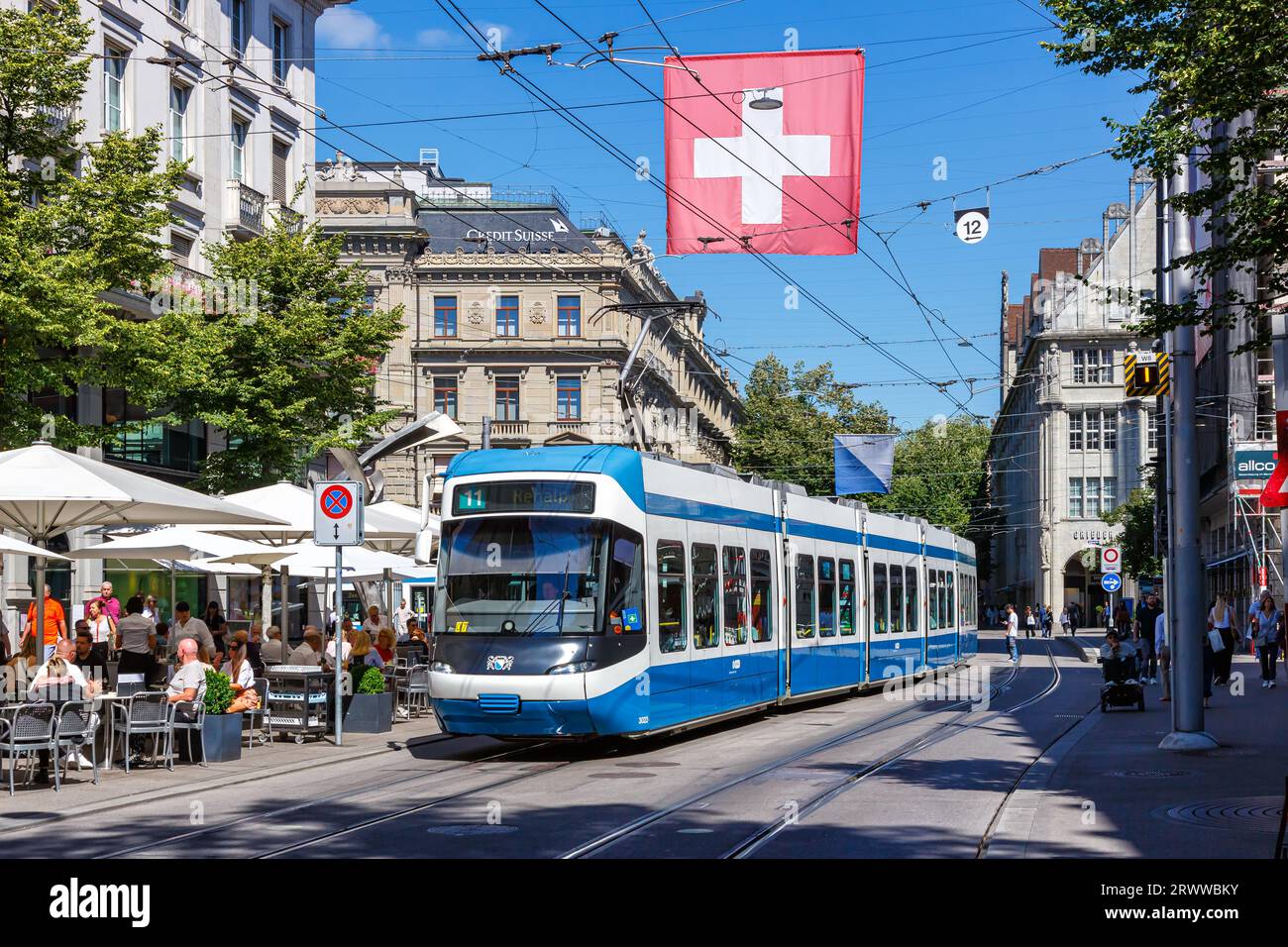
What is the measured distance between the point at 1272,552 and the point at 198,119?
33.9 metres

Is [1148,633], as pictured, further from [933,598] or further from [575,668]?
[575,668]

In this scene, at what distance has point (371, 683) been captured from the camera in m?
20.4

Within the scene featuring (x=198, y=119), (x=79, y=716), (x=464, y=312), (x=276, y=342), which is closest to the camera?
(x=79, y=716)

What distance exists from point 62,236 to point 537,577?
12.4 m

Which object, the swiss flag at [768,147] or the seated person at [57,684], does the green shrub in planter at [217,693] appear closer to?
the seated person at [57,684]

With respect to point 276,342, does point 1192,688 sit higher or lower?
lower

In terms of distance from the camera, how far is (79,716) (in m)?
14.1

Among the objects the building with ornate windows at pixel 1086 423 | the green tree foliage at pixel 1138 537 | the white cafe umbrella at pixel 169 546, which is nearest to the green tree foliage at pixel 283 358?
the white cafe umbrella at pixel 169 546

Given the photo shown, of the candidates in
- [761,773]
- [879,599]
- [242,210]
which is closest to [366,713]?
[761,773]

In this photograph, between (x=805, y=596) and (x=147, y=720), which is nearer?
(x=147, y=720)

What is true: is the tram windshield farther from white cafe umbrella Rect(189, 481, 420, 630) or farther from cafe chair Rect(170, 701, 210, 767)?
white cafe umbrella Rect(189, 481, 420, 630)
